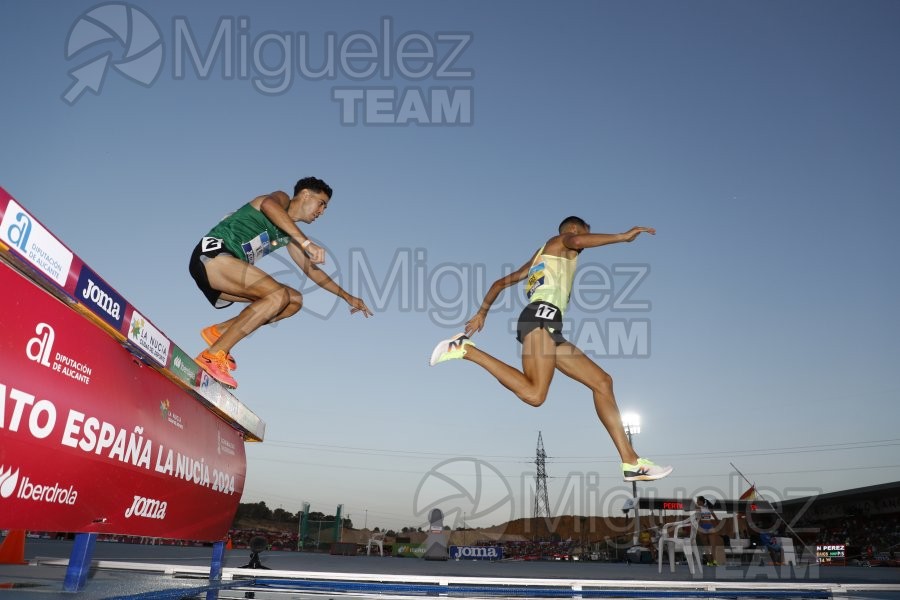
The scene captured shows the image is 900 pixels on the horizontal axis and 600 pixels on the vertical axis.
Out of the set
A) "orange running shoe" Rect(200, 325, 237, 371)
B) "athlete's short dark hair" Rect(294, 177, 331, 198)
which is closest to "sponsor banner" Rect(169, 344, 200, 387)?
"orange running shoe" Rect(200, 325, 237, 371)

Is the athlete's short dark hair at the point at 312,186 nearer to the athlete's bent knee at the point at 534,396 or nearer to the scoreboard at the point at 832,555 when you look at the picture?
the athlete's bent knee at the point at 534,396

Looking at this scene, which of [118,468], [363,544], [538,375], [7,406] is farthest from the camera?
[363,544]

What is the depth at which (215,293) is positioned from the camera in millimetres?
4480

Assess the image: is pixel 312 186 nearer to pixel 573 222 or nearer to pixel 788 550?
pixel 573 222

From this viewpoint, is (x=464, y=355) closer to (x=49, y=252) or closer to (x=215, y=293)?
(x=215, y=293)

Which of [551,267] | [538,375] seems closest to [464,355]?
[538,375]

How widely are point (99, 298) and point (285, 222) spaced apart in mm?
1626

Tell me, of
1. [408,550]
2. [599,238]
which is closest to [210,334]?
[599,238]

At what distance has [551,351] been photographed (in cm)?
444

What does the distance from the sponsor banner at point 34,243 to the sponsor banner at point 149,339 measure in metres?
0.69

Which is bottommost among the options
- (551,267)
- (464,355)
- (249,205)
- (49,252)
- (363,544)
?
(363,544)

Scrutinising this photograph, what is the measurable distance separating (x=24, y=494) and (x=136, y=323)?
1034mm

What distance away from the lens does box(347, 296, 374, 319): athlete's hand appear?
4.88 metres

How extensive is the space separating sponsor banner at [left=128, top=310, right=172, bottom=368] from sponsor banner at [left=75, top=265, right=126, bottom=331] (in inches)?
5.5
